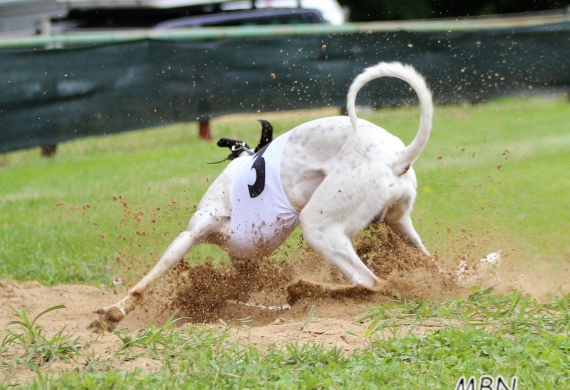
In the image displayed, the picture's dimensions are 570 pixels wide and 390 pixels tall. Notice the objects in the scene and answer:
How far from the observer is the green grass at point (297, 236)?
3195 mm

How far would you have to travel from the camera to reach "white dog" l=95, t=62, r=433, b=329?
432 centimetres

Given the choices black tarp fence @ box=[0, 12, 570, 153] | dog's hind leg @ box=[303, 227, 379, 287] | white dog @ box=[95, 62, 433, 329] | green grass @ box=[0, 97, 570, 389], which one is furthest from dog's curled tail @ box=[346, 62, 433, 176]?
black tarp fence @ box=[0, 12, 570, 153]

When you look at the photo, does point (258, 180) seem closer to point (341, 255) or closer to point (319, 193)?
point (319, 193)

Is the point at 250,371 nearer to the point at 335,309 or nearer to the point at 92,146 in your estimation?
the point at 335,309

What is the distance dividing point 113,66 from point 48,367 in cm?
738

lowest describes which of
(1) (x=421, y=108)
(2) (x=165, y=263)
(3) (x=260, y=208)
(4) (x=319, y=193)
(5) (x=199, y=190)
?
(5) (x=199, y=190)

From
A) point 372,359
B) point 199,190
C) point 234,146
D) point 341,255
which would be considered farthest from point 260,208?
point 199,190

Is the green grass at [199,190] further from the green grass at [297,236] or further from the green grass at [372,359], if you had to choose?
the green grass at [372,359]

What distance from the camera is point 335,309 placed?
4.20 meters

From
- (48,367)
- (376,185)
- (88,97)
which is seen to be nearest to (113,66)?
(88,97)

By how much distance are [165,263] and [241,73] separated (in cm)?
652

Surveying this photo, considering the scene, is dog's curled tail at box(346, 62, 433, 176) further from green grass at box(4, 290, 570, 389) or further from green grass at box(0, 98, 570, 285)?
green grass at box(4, 290, 570, 389)

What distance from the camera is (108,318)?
4262mm

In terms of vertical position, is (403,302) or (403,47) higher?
(403,47)
